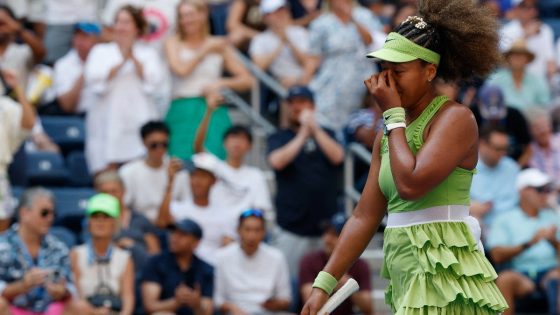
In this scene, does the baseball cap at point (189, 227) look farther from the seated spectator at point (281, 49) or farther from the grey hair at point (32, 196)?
the seated spectator at point (281, 49)

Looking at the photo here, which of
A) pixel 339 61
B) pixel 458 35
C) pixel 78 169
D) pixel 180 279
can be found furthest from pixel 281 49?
pixel 458 35

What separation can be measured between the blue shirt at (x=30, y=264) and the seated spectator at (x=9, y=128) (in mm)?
835

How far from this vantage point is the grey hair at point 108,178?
33.8 ft

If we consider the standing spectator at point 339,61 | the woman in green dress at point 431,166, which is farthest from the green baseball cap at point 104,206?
the woman in green dress at point 431,166

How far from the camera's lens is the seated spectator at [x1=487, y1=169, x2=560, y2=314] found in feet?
34.0

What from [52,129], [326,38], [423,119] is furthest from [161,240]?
[423,119]

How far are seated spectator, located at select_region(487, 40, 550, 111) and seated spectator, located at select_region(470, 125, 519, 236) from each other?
4.43 ft

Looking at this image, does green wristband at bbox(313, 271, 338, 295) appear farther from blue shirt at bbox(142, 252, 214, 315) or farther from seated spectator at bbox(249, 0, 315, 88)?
seated spectator at bbox(249, 0, 315, 88)

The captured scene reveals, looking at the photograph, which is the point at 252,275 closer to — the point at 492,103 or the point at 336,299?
the point at 492,103

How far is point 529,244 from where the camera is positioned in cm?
1055

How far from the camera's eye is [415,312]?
16.5 ft

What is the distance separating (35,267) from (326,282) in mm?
4135

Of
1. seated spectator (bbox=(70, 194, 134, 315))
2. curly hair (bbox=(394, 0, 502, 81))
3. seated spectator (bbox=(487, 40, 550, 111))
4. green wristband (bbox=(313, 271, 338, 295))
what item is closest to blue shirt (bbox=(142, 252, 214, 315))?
seated spectator (bbox=(70, 194, 134, 315))

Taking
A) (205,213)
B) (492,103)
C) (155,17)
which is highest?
(155,17)
